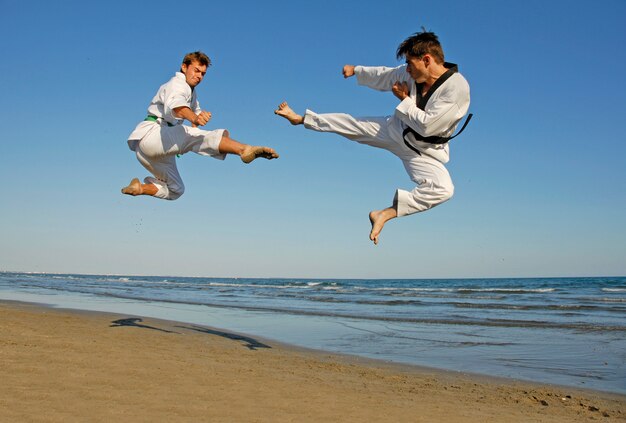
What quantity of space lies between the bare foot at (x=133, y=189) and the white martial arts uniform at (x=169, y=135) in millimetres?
249

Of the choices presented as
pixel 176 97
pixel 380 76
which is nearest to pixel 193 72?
pixel 176 97

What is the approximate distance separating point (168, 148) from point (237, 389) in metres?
3.09

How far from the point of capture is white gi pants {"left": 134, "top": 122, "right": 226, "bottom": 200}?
6660mm

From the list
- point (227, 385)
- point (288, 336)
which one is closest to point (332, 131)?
point (227, 385)

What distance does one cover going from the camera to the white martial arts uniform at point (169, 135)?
21.6ft

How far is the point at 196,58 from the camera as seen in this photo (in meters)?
6.89

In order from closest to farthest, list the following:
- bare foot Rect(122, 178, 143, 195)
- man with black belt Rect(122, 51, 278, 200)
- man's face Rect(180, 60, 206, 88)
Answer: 1. man with black belt Rect(122, 51, 278, 200)
2. man's face Rect(180, 60, 206, 88)
3. bare foot Rect(122, 178, 143, 195)

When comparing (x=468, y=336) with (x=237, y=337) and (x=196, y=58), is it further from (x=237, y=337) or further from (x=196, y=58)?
(x=196, y=58)

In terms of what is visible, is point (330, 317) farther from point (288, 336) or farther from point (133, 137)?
point (133, 137)

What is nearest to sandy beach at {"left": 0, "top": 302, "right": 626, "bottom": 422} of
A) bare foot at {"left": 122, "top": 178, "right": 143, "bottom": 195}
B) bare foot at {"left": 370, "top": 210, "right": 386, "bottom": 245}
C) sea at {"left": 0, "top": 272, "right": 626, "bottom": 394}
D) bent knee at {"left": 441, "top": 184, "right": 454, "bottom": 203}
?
sea at {"left": 0, "top": 272, "right": 626, "bottom": 394}

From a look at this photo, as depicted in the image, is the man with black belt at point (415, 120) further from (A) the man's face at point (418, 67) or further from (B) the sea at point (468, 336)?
(B) the sea at point (468, 336)

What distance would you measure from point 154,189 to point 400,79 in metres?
3.57

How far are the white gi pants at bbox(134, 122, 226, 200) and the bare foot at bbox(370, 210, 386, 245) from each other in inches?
74.2

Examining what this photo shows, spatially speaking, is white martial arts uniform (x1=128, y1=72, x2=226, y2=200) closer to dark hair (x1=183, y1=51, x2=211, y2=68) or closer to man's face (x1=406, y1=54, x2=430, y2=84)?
dark hair (x1=183, y1=51, x2=211, y2=68)
